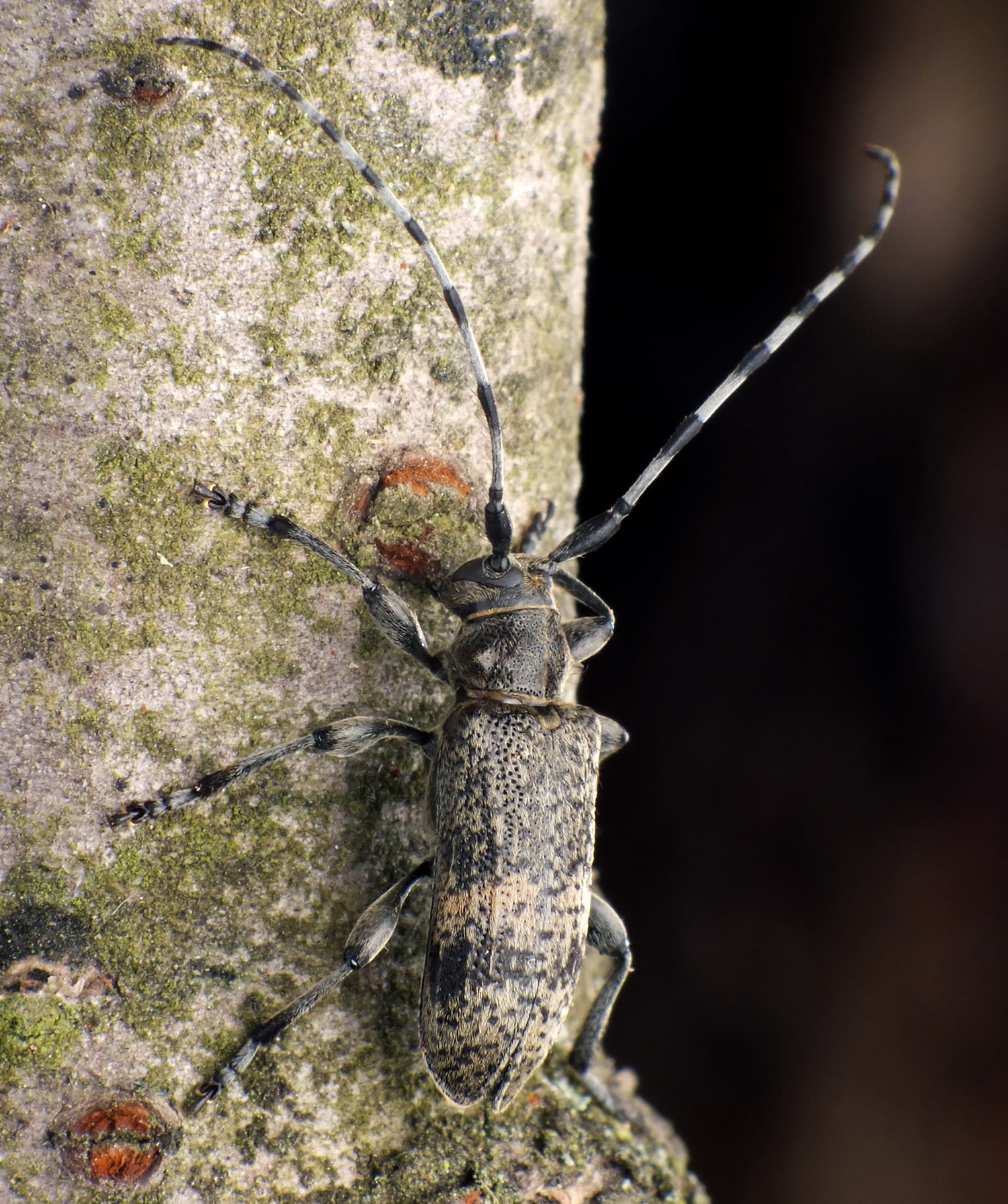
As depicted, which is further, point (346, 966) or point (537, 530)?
point (537, 530)

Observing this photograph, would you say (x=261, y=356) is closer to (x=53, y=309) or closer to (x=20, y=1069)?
(x=53, y=309)

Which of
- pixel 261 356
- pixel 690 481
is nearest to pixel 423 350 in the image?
pixel 261 356

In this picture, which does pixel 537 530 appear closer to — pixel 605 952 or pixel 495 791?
pixel 495 791

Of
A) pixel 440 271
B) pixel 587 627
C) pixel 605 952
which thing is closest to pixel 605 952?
pixel 605 952

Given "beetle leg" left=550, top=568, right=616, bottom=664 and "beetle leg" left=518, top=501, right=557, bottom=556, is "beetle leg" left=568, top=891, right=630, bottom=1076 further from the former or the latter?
"beetle leg" left=518, top=501, right=557, bottom=556

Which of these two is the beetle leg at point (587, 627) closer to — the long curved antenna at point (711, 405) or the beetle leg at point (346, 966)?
the long curved antenna at point (711, 405)

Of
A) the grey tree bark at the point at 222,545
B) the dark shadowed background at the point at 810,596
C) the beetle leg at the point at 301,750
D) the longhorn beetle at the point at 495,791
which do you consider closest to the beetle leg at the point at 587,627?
the longhorn beetle at the point at 495,791
